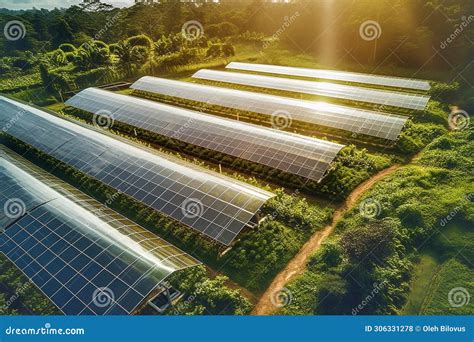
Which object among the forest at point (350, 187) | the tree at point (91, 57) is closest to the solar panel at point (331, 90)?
the forest at point (350, 187)

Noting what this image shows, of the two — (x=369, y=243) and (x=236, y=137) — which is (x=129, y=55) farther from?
(x=369, y=243)

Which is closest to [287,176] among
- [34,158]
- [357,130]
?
[357,130]

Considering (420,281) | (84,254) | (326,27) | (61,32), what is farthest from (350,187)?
(61,32)

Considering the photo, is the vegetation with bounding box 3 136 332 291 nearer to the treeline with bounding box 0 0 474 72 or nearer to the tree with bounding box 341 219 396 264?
the tree with bounding box 341 219 396 264

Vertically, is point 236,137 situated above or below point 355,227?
above

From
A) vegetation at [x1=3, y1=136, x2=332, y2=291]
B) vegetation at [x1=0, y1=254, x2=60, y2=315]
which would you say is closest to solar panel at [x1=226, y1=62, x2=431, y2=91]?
vegetation at [x1=3, y1=136, x2=332, y2=291]

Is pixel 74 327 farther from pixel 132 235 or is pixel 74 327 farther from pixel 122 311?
pixel 132 235
